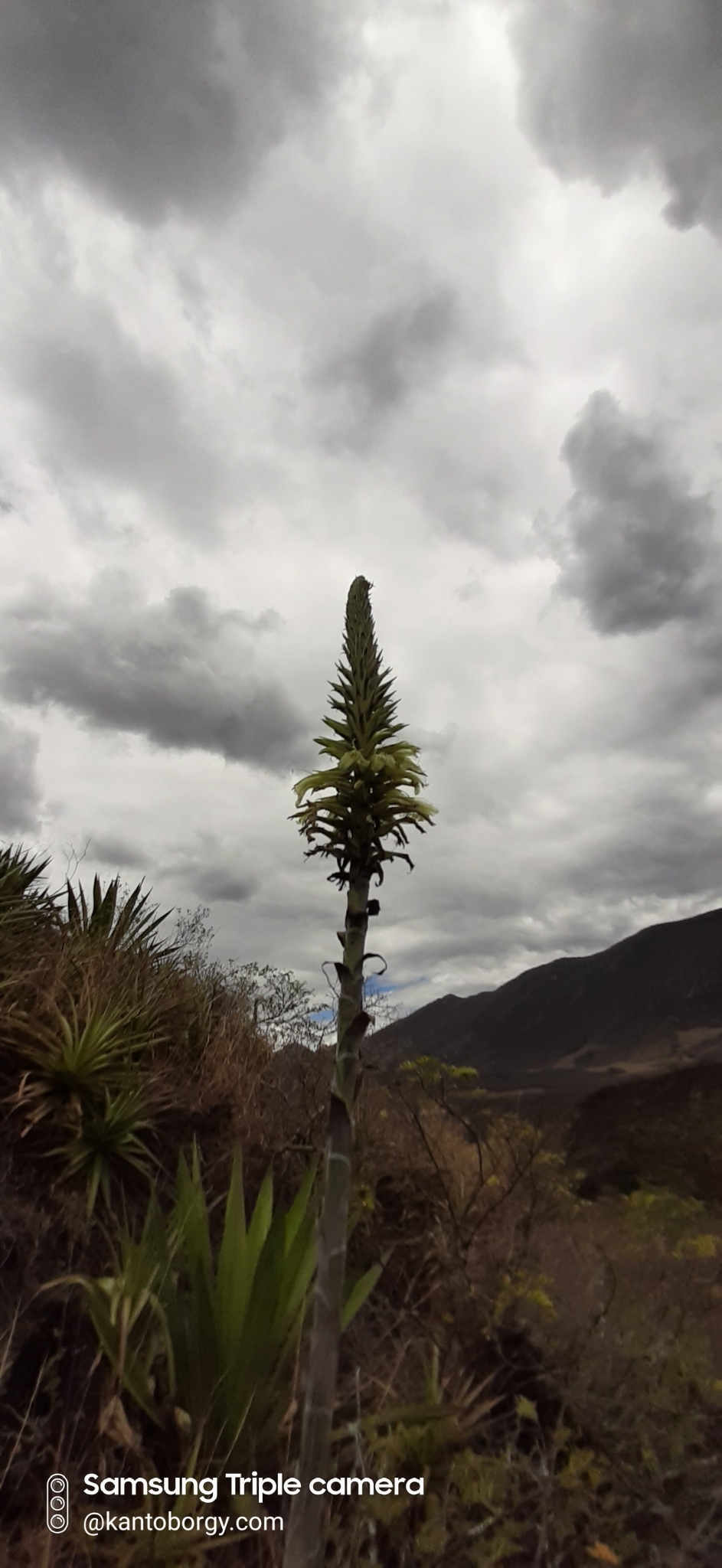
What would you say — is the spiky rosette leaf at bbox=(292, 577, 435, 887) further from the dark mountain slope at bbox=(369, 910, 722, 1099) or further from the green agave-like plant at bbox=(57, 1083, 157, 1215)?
the dark mountain slope at bbox=(369, 910, 722, 1099)

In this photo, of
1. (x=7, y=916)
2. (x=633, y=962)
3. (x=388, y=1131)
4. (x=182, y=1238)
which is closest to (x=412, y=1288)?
(x=388, y=1131)

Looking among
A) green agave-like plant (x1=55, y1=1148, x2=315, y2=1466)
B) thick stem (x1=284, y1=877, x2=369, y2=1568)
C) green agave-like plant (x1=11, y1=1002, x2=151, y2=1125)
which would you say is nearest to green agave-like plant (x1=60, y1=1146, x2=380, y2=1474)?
green agave-like plant (x1=55, y1=1148, x2=315, y2=1466)

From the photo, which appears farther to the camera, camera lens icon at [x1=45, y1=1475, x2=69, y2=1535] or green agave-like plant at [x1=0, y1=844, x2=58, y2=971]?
green agave-like plant at [x1=0, y1=844, x2=58, y2=971]

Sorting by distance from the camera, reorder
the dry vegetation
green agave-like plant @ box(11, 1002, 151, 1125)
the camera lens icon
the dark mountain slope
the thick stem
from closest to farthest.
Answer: the thick stem, the camera lens icon, the dry vegetation, green agave-like plant @ box(11, 1002, 151, 1125), the dark mountain slope

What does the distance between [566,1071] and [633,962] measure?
3038cm

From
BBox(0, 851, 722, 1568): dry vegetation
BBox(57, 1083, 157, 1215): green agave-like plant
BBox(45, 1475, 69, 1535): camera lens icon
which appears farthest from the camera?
BBox(57, 1083, 157, 1215): green agave-like plant

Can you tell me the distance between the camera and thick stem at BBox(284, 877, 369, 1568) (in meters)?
2.76

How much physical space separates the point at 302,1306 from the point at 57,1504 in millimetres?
1492

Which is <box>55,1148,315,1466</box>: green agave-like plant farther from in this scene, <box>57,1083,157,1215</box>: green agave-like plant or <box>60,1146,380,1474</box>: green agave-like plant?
<box>57,1083,157,1215</box>: green agave-like plant

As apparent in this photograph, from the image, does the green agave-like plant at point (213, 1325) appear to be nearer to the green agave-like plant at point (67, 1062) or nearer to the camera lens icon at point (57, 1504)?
the camera lens icon at point (57, 1504)

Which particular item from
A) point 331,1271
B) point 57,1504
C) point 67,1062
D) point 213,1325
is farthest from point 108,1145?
point 331,1271

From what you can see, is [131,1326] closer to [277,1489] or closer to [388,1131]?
[277,1489]

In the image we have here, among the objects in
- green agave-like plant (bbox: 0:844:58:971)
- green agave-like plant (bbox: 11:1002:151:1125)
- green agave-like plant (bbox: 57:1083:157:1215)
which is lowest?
green agave-like plant (bbox: 57:1083:157:1215)

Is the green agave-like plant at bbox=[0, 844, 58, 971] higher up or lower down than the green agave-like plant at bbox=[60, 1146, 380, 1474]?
higher up
